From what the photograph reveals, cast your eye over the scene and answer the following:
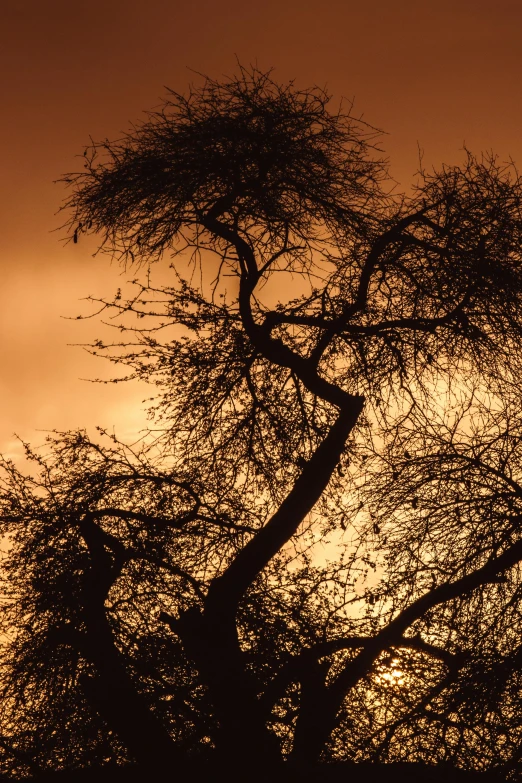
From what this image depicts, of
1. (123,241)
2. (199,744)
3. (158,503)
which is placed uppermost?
(123,241)

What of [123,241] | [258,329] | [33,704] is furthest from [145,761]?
[123,241]

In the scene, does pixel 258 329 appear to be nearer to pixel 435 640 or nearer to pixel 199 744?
pixel 435 640

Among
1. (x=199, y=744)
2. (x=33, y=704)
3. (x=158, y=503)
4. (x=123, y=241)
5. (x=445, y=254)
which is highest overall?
(x=445, y=254)

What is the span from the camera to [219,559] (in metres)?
8.02

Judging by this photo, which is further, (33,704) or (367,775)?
(33,704)

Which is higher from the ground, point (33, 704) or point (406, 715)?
point (406, 715)

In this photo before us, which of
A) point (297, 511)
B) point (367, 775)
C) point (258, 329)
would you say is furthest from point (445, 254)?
point (367, 775)

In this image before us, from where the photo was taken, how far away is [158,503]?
26.1ft

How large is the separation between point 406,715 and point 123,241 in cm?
468

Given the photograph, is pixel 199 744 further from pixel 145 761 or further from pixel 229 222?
pixel 229 222

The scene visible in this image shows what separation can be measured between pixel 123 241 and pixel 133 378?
1.27 meters

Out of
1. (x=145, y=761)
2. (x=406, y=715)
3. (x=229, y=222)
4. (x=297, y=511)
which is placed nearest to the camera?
(x=406, y=715)

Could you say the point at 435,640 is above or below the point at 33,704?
above

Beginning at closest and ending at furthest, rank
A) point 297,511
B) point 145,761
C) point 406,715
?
point 406,715
point 145,761
point 297,511
